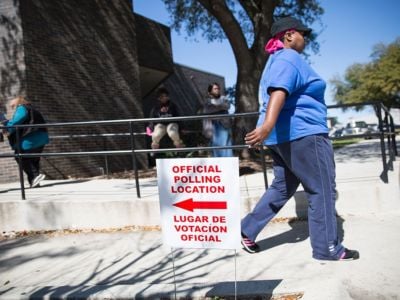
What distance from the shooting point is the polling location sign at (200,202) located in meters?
2.93

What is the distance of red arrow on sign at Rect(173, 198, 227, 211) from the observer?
2.97 m

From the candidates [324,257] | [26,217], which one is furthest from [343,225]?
[26,217]

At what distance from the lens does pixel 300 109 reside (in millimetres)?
3449

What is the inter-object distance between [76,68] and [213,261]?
871cm

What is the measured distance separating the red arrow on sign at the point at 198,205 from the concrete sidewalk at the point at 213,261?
1.31ft

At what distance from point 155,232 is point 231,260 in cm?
152

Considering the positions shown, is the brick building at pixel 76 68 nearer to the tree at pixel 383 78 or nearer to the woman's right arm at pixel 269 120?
the woman's right arm at pixel 269 120

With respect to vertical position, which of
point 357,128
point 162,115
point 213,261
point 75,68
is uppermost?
point 75,68

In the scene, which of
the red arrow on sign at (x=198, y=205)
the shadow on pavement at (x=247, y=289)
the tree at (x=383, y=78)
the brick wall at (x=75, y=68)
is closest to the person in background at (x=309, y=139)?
the shadow on pavement at (x=247, y=289)

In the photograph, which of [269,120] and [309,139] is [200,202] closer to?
[269,120]

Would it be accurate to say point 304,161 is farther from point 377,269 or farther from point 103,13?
point 103,13

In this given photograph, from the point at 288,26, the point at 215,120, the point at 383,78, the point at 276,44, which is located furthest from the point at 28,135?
the point at 383,78

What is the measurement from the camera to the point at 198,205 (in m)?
3.03

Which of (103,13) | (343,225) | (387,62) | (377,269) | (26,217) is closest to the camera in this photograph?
(377,269)
